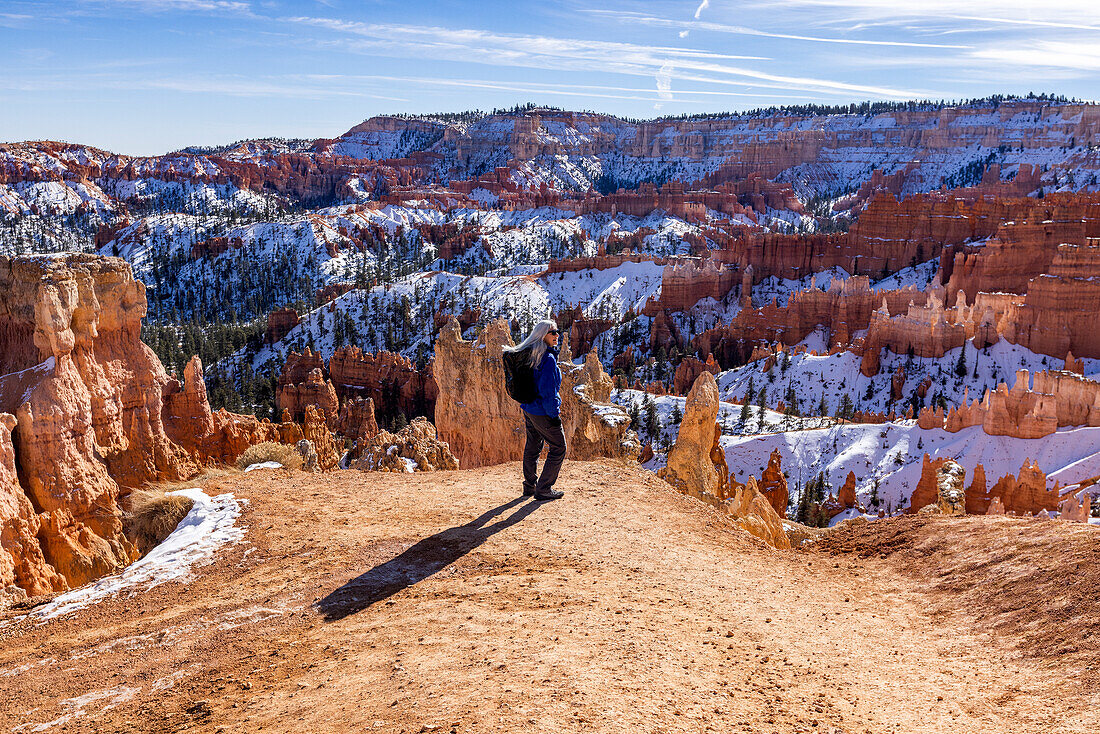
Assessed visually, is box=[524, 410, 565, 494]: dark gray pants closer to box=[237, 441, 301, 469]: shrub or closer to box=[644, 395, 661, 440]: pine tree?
box=[237, 441, 301, 469]: shrub

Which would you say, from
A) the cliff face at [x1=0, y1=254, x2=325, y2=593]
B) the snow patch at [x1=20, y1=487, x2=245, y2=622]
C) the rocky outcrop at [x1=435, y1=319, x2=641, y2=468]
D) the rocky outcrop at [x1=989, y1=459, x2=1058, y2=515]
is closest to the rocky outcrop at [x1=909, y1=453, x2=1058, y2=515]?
the rocky outcrop at [x1=989, y1=459, x2=1058, y2=515]

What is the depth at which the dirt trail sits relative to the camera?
480 centimetres

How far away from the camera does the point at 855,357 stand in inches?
2191

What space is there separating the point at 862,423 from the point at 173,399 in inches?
1413

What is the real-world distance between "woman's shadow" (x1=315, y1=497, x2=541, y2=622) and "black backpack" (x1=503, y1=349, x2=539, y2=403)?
144cm

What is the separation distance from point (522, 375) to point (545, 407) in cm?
48

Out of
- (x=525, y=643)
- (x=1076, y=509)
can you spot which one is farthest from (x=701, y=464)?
(x=1076, y=509)

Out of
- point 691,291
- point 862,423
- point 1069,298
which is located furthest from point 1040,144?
point 862,423

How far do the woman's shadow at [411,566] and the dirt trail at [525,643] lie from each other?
0.02 m

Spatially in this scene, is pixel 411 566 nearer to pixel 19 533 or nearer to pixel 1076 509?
pixel 19 533

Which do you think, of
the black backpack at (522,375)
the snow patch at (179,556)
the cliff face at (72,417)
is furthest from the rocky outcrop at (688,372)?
the snow patch at (179,556)

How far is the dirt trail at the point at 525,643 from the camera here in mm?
4797

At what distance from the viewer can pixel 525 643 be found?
5.62 meters

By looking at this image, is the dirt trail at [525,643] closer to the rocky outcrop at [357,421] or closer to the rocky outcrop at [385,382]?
the rocky outcrop at [357,421]
